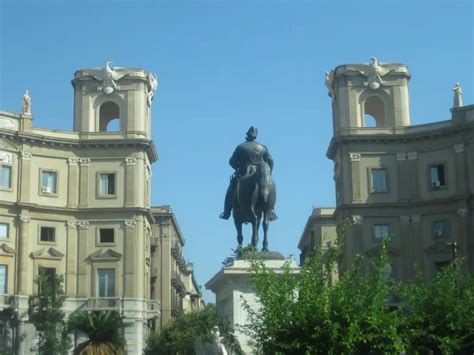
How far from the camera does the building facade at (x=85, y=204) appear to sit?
6556 cm

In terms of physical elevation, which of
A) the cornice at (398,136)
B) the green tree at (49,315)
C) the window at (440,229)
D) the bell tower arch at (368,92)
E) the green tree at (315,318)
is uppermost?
the bell tower arch at (368,92)

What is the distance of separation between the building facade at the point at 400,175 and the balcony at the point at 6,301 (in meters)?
21.7

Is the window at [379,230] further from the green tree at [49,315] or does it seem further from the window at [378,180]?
the green tree at [49,315]

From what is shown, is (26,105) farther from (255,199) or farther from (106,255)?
(255,199)

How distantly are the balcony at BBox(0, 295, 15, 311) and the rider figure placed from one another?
39.5 meters

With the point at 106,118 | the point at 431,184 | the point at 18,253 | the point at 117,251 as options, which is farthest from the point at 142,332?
the point at 431,184

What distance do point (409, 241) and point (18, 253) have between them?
25.8m

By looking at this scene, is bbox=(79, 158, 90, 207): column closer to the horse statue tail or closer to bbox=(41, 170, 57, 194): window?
bbox=(41, 170, 57, 194): window

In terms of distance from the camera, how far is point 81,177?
68125mm

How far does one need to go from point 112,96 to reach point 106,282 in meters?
12.9

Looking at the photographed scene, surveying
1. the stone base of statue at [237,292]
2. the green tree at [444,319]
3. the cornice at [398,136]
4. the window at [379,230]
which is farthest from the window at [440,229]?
the stone base of statue at [237,292]

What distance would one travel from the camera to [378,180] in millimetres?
68062

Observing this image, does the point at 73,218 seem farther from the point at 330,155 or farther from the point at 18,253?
the point at 330,155

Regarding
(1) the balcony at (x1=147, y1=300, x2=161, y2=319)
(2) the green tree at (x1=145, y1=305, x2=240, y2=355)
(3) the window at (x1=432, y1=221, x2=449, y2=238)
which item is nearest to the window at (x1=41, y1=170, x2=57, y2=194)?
(1) the balcony at (x1=147, y1=300, x2=161, y2=319)
